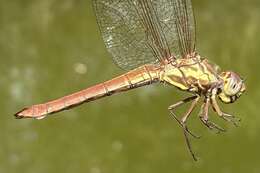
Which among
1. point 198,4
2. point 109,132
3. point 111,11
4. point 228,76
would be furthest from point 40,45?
point 228,76

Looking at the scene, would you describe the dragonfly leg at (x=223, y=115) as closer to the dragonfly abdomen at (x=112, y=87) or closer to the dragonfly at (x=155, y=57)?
the dragonfly at (x=155, y=57)

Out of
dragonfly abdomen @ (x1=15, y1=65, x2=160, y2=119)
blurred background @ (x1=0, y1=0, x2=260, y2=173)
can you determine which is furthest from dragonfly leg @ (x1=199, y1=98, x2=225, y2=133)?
blurred background @ (x1=0, y1=0, x2=260, y2=173)

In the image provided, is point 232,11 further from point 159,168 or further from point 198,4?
point 159,168

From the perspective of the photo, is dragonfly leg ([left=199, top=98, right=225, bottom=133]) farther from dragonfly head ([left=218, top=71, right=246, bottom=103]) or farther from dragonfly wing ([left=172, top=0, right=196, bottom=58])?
dragonfly wing ([left=172, top=0, right=196, bottom=58])

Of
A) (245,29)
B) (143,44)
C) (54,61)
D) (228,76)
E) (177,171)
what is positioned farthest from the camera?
(245,29)

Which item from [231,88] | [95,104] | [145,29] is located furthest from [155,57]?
[95,104]

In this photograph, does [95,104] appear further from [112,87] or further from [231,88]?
[231,88]
